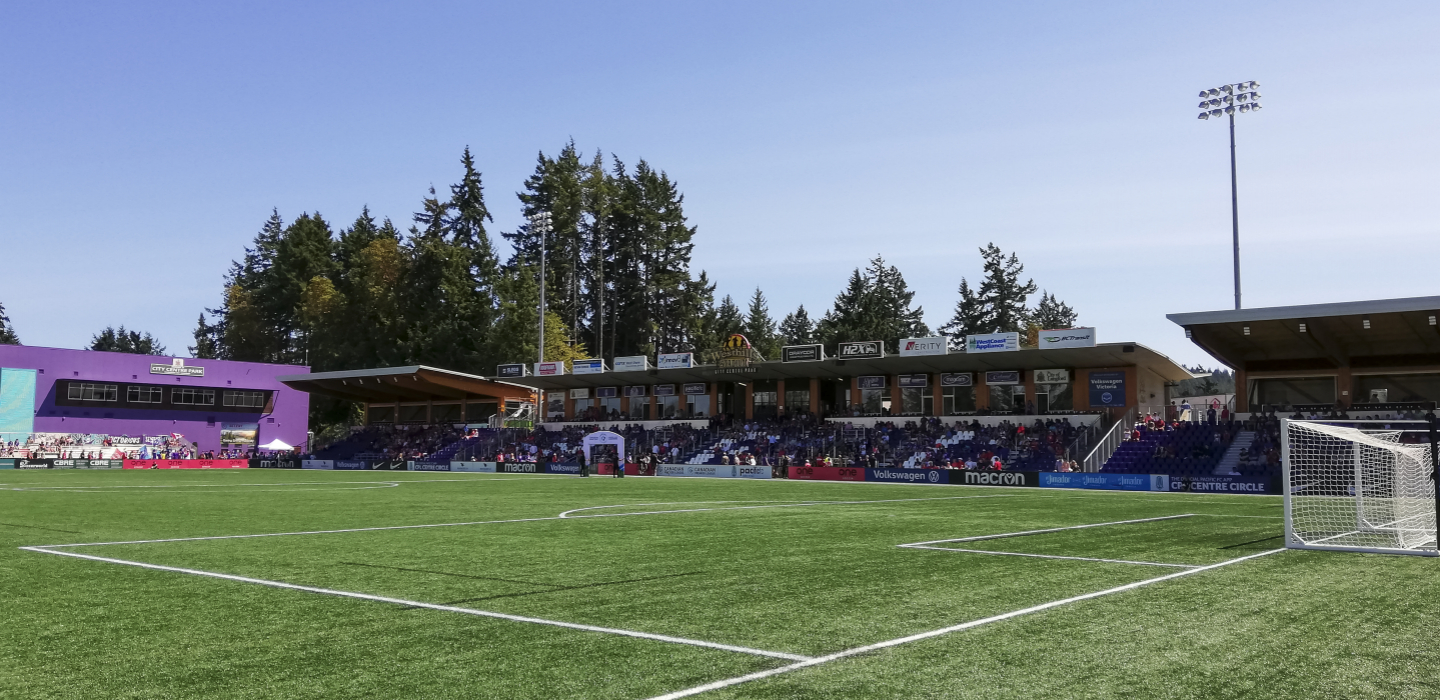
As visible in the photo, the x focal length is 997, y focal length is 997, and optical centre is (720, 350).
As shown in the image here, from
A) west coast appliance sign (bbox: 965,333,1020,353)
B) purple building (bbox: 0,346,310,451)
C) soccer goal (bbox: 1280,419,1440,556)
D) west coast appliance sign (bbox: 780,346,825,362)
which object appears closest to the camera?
soccer goal (bbox: 1280,419,1440,556)

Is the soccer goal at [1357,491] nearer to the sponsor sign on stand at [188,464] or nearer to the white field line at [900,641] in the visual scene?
the white field line at [900,641]

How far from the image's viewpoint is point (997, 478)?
41.8 meters

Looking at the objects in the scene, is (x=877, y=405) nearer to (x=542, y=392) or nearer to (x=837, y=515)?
(x=542, y=392)

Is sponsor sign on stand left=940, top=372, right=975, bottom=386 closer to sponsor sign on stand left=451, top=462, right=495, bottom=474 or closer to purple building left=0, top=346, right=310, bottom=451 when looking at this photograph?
sponsor sign on stand left=451, top=462, right=495, bottom=474

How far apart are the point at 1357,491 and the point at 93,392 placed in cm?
7577

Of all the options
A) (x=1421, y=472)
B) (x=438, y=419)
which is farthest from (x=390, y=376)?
(x=1421, y=472)

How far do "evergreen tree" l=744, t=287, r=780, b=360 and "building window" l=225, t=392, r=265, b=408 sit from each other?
4751 centimetres

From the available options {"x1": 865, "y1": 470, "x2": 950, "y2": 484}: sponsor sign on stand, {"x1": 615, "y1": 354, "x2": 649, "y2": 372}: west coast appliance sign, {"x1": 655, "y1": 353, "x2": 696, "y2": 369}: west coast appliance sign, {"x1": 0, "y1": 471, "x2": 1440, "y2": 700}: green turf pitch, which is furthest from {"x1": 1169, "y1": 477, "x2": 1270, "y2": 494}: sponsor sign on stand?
{"x1": 615, "y1": 354, "x2": 649, "y2": 372}: west coast appliance sign

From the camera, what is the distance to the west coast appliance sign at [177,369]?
72.6m

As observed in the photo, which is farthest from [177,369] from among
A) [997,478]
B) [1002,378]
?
[997,478]

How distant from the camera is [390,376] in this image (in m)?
69.0

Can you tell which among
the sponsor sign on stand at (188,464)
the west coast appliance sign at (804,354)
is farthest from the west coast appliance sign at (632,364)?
the sponsor sign on stand at (188,464)

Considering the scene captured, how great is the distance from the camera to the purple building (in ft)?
216

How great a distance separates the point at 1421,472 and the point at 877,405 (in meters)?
39.6
